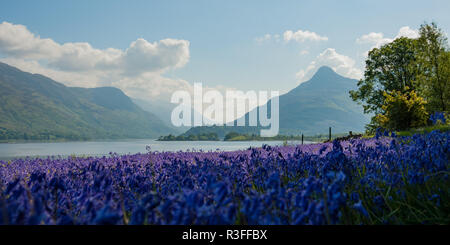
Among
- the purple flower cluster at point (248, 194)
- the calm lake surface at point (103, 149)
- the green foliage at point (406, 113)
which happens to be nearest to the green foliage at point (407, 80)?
the green foliage at point (406, 113)

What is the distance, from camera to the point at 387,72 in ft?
127

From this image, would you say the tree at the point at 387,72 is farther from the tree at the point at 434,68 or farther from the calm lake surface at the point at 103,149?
the calm lake surface at the point at 103,149

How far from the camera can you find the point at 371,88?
39062 millimetres

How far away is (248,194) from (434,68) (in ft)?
109

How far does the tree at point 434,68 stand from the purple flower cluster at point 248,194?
28.4m

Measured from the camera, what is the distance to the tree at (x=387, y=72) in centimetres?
3747

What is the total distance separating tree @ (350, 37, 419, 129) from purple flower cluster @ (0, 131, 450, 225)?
37.6 meters

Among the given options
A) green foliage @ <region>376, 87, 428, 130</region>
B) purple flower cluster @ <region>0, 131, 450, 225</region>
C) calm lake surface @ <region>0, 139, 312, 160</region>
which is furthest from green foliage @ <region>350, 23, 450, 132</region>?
purple flower cluster @ <region>0, 131, 450, 225</region>

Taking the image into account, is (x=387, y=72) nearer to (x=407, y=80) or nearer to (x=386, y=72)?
(x=386, y=72)

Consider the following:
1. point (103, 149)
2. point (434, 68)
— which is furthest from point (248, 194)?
point (103, 149)

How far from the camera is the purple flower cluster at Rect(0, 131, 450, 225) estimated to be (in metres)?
1.53
